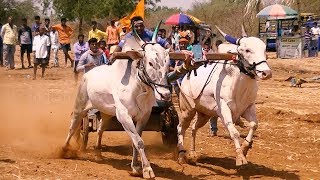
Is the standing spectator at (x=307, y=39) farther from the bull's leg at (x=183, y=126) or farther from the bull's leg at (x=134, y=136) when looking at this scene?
the bull's leg at (x=134, y=136)

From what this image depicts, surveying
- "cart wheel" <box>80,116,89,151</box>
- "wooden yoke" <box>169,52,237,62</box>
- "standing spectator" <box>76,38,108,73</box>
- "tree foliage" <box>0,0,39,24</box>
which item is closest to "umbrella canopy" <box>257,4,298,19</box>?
"tree foliage" <box>0,0,39,24</box>

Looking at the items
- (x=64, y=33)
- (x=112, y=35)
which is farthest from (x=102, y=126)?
(x=64, y=33)

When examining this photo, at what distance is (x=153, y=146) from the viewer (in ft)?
35.3

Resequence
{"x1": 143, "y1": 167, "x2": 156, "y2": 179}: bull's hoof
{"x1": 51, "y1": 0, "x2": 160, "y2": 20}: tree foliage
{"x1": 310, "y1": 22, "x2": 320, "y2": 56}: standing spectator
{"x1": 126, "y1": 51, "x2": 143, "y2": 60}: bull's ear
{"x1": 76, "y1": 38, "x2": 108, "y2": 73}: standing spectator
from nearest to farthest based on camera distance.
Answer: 1. {"x1": 143, "y1": 167, "x2": 156, "y2": 179}: bull's hoof
2. {"x1": 126, "y1": 51, "x2": 143, "y2": 60}: bull's ear
3. {"x1": 76, "y1": 38, "x2": 108, "y2": 73}: standing spectator
4. {"x1": 310, "y1": 22, "x2": 320, "y2": 56}: standing spectator
5. {"x1": 51, "y1": 0, "x2": 160, "y2": 20}: tree foliage

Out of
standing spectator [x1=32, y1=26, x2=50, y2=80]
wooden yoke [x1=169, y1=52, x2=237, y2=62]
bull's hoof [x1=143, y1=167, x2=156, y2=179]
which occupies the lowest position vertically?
bull's hoof [x1=143, y1=167, x2=156, y2=179]

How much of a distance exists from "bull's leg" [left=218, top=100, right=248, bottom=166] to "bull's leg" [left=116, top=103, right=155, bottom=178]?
3.88 feet

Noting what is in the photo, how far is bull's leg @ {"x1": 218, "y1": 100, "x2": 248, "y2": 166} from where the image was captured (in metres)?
8.32

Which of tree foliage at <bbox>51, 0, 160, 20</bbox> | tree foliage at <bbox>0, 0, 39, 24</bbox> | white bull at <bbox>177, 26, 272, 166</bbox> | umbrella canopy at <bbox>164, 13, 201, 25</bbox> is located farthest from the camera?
tree foliage at <bbox>0, 0, 39, 24</bbox>

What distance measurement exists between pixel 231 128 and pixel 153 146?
244 cm

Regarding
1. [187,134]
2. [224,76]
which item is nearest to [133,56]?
[224,76]

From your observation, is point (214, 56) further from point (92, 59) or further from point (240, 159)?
point (92, 59)

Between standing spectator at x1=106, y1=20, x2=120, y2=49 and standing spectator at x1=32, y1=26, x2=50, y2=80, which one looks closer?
standing spectator at x1=106, y1=20, x2=120, y2=49

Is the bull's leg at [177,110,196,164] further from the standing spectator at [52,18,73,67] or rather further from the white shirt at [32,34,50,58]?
the standing spectator at [52,18,73,67]

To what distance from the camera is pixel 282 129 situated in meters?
12.5
